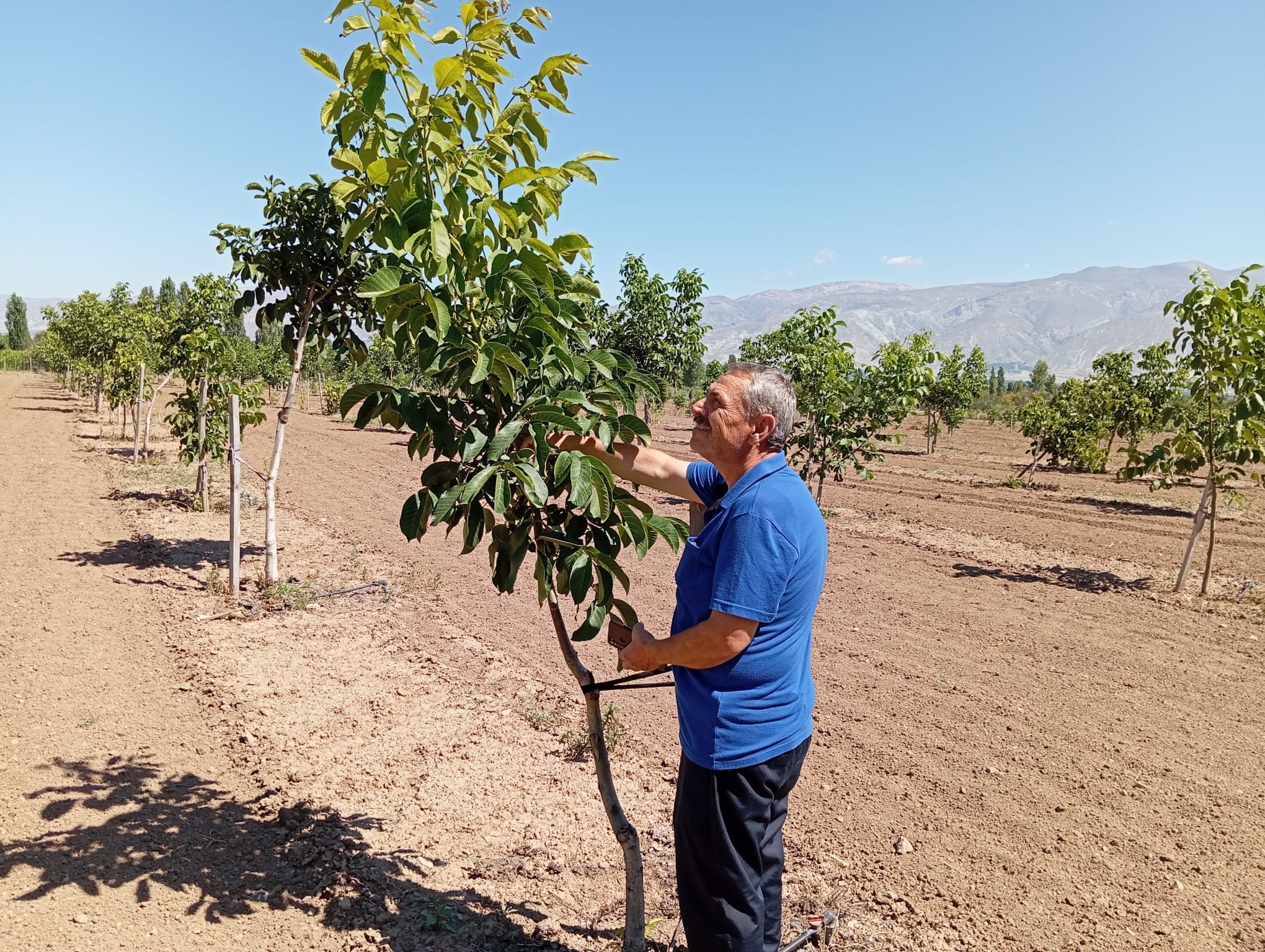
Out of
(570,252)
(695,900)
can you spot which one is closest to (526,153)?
(570,252)

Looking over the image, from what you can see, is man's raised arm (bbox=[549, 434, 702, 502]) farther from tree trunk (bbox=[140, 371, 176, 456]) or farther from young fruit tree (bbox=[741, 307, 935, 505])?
tree trunk (bbox=[140, 371, 176, 456])

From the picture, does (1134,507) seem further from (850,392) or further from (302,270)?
(302,270)

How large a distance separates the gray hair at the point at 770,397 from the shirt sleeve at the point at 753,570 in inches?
13.1

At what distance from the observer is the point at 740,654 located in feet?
7.32

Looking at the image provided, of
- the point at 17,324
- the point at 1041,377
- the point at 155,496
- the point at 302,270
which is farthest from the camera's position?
the point at 17,324

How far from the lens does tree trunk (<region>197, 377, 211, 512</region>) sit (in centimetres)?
1116

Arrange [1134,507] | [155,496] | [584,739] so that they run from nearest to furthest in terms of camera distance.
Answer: [584,739]
[155,496]
[1134,507]

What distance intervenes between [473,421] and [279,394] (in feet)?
210

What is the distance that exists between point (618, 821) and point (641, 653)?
924mm

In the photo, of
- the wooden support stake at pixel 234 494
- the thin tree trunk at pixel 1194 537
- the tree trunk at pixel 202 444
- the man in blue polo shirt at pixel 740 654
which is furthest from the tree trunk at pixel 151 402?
the thin tree trunk at pixel 1194 537

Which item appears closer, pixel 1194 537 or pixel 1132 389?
pixel 1194 537

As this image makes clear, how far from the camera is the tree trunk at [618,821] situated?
2.82 meters

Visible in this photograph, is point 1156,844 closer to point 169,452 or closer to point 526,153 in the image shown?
point 526,153

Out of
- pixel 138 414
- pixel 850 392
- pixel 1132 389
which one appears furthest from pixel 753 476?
pixel 1132 389
